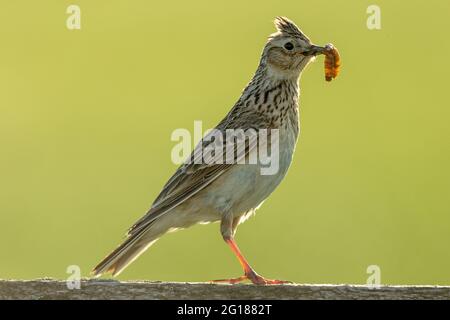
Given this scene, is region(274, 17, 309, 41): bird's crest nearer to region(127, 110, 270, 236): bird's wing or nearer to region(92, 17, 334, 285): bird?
region(92, 17, 334, 285): bird

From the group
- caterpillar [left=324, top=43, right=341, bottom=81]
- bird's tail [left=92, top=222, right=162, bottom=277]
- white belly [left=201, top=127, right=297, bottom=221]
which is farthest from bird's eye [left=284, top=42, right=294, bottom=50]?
bird's tail [left=92, top=222, right=162, bottom=277]

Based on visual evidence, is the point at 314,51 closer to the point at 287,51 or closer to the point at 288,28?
the point at 287,51

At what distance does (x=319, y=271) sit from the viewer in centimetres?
1160

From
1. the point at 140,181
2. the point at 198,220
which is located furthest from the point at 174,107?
the point at 198,220

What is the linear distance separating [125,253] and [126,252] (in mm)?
21

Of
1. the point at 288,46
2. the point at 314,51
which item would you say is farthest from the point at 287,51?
the point at 314,51

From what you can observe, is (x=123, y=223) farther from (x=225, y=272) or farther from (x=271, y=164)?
(x=271, y=164)

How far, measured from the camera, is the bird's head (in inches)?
354

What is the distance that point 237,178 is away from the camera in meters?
8.25

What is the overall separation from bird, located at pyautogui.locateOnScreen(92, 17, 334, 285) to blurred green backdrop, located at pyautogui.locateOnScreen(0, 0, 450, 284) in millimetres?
366

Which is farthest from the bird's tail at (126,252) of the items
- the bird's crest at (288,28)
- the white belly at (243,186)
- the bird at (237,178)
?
the bird's crest at (288,28)

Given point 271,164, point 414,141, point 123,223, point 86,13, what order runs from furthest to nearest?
point 86,13, point 414,141, point 123,223, point 271,164
